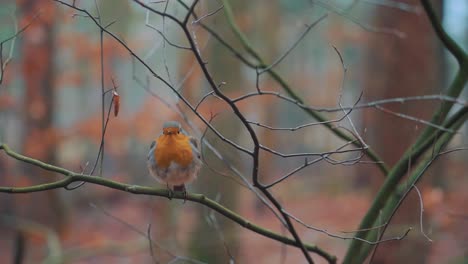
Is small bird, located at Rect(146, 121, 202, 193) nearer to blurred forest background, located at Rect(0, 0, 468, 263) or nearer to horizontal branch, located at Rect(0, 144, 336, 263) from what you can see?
blurred forest background, located at Rect(0, 0, 468, 263)

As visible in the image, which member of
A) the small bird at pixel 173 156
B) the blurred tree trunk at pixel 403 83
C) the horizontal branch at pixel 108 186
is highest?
the blurred tree trunk at pixel 403 83

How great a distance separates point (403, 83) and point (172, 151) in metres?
2.67

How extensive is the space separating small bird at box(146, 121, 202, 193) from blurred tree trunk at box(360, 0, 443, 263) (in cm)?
213

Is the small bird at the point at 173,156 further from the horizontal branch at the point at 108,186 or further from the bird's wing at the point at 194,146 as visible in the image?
the horizontal branch at the point at 108,186

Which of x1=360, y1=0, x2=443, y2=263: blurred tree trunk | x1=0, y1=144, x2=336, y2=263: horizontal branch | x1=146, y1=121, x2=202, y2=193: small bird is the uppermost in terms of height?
x1=360, y1=0, x2=443, y2=263: blurred tree trunk

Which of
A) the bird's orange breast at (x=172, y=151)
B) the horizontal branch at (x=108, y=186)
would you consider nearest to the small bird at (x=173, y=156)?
the bird's orange breast at (x=172, y=151)

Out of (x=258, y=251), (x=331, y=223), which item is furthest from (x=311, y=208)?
(x=258, y=251)

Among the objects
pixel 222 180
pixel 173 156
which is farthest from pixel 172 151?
pixel 222 180

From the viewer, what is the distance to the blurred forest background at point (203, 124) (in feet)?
8.57

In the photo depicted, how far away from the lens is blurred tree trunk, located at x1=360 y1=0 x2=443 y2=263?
3617mm

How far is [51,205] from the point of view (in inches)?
307

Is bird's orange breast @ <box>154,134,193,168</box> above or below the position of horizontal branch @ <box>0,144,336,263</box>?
above

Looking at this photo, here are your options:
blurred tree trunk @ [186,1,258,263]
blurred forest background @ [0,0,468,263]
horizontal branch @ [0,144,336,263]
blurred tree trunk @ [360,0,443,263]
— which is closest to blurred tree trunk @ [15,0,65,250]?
blurred forest background @ [0,0,468,263]

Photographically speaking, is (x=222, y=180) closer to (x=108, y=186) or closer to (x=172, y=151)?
(x=172, y=151)
